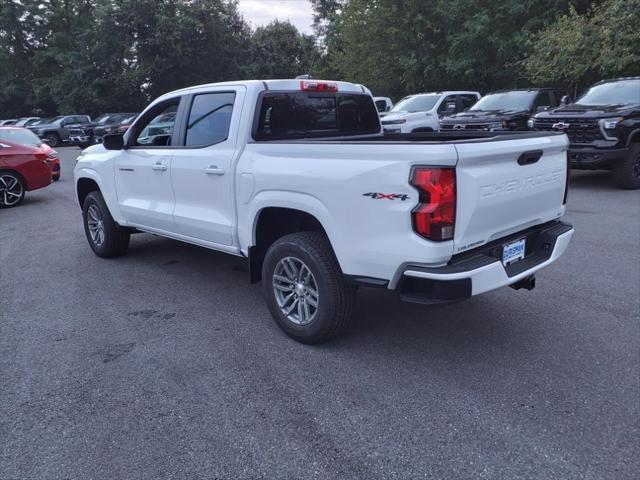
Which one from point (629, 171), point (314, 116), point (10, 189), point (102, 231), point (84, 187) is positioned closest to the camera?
point (314, 116)

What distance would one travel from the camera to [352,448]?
2641 mm

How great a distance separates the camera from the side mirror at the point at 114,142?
532cm

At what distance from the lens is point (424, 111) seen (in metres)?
14.1

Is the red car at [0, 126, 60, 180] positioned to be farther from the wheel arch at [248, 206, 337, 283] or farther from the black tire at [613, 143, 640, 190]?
the black tire at [613, 143, 640, 190]

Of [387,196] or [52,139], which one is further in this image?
[52,139]

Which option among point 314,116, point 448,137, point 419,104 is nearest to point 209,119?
point 314,116

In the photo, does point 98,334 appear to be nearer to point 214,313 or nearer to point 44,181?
point 214,313

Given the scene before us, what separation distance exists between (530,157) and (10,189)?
10.1 m

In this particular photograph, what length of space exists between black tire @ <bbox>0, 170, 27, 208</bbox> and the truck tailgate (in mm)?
9923

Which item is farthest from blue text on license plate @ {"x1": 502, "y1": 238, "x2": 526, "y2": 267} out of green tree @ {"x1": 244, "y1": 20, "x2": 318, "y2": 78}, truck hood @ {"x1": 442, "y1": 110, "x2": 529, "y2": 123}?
green tree @ {"x1": 244, "y1": 20, "x2": 318, "y2": 78}

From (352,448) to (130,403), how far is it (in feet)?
4.52

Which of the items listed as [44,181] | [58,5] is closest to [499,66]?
[44,181]

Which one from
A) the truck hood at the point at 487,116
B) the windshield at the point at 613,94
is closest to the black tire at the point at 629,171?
the windshield at the point at 613,94

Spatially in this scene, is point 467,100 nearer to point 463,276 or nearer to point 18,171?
point 18,171
